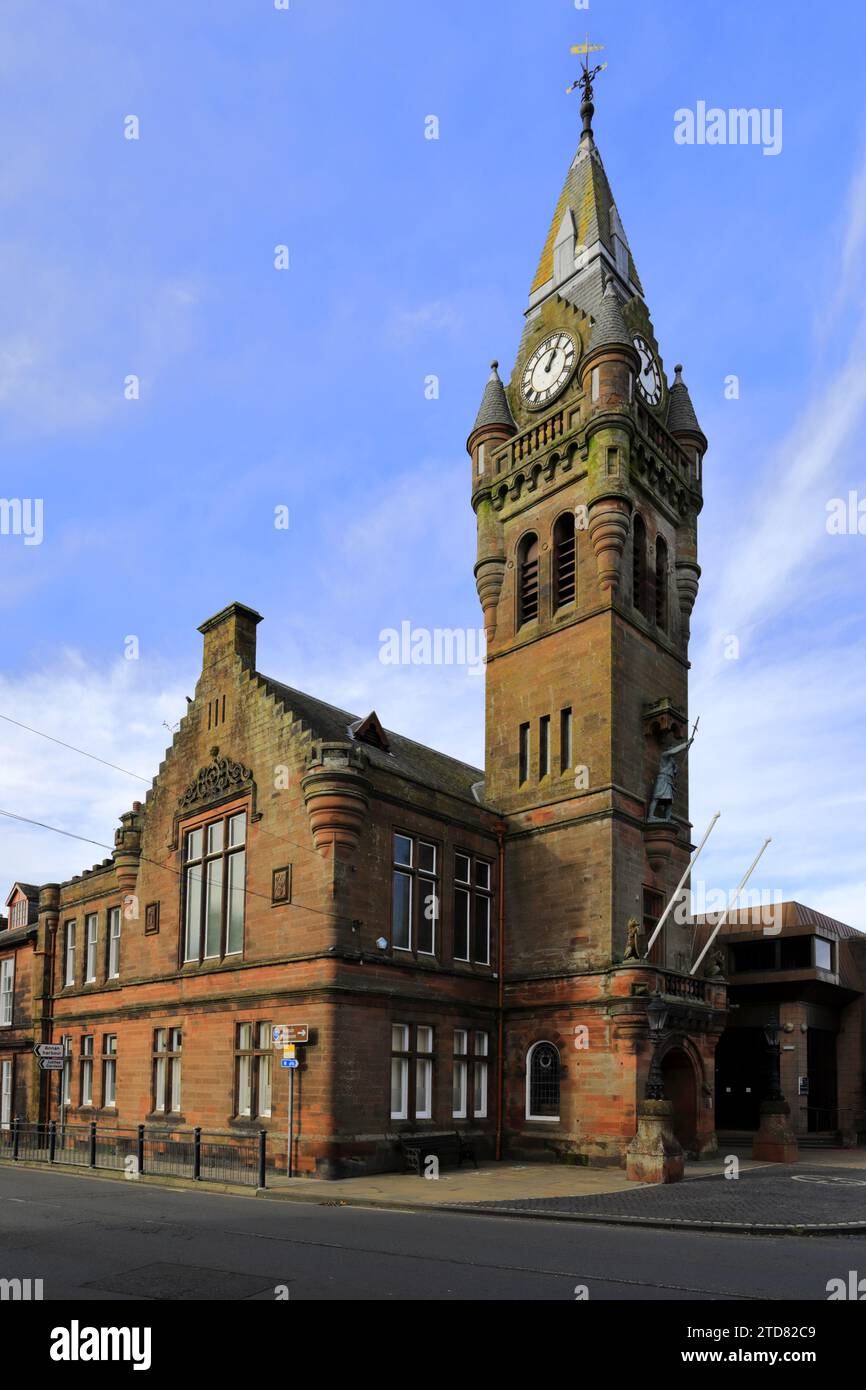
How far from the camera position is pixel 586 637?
30.8 m

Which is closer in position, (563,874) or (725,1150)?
(563,874)

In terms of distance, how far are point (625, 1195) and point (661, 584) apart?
19002 millimetres

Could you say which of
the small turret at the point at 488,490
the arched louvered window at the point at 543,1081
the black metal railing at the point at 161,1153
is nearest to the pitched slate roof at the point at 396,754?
the small turret at the point at 488,490

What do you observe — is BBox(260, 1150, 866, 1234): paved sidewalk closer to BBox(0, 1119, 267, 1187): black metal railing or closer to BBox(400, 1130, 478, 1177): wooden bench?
BBox(400, 1130, 478, 1177): wooden bench

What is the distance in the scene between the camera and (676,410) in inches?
1443

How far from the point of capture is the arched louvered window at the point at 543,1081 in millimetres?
28266

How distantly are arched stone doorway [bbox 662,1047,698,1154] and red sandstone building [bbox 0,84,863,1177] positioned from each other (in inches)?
2.9

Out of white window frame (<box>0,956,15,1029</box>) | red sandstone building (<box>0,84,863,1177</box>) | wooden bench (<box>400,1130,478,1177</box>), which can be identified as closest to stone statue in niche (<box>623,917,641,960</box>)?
red sandstone building (<box>0,84,863,1177</box>)

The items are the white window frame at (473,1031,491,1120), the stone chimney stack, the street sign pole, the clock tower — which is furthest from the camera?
the stone chimney stack

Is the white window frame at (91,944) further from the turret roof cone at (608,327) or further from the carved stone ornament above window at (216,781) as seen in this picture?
the turret roof cone at (608,327)

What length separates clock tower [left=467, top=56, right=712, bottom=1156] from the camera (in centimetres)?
2897
